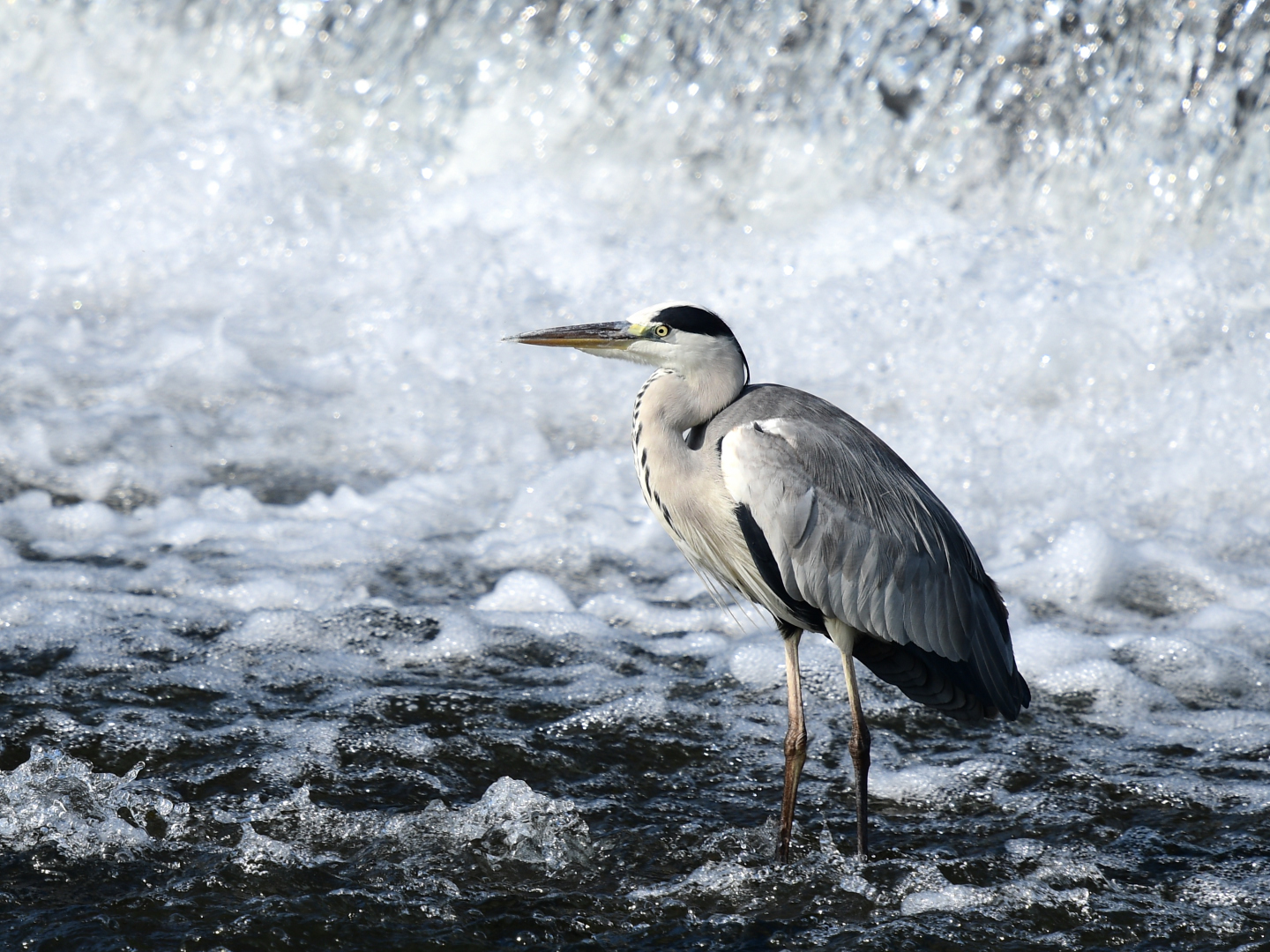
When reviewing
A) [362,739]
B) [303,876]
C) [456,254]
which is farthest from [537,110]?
[303,876]

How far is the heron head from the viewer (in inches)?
129

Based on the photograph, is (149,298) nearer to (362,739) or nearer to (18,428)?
(18,428)

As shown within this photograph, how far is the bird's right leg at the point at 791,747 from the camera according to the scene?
3244 mm

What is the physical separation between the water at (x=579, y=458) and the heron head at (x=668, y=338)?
1.15m

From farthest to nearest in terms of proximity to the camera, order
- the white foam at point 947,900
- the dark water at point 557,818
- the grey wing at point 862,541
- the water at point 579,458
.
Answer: the grey wing at point 862,541 < the water at point 579,458 < the white foam at point 947,900 < the dark water at point 557,818

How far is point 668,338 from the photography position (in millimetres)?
3297

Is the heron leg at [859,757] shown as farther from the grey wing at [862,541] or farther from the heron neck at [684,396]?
the heron neck at [684,396]

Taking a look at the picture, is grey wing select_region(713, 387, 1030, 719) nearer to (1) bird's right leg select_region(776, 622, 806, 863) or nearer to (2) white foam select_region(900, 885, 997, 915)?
(1) bird's right leg select_region(776, 622, 806, 863)

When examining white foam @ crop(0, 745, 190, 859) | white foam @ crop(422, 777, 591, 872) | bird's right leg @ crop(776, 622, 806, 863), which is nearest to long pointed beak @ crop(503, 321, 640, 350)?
bird's right leg @ crop(776, 622, 806, 863)

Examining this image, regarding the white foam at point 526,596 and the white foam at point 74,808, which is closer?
the white foam at point 74,808

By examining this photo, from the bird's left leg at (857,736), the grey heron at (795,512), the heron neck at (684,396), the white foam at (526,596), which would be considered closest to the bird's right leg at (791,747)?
the grey heron at (795,512)

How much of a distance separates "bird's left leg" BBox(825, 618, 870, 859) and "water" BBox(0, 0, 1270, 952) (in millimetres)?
79

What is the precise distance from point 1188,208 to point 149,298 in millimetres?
5660

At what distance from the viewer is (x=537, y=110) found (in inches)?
313
